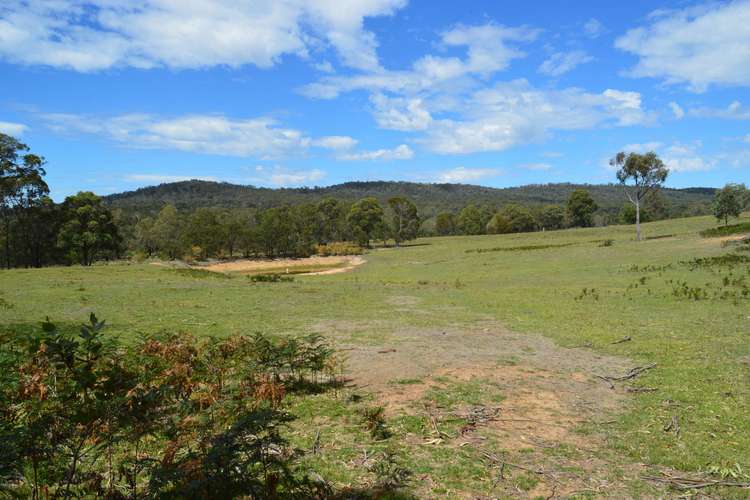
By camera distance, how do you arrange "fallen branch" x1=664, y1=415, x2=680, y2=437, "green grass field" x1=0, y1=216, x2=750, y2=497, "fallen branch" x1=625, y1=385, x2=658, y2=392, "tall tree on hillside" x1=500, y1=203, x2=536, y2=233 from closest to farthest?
"green grass field" x1=0, y1=216, x2=750, y2=497, "fallen branch" x1=664, y1=415, x2=680, y2=437, "fallen branch" x1=625, y1=385, x2=658, y2=392, "tall tree on hillside" x1=500, y1=203, x2=536, y2=233

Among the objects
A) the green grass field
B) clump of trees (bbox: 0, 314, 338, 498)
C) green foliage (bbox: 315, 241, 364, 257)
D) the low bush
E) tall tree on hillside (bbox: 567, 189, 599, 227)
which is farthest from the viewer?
tall tree on hillside (bbox: 567, 189, 599, 227)

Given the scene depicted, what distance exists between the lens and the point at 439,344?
45.9ft

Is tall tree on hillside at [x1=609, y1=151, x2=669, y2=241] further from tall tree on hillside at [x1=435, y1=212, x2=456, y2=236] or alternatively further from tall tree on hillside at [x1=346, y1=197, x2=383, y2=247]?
tall tree on hillside at [x1=435, y1=212, x2=456, y2=236]

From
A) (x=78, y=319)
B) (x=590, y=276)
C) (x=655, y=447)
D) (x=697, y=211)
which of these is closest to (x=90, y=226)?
(x=78, y=319)

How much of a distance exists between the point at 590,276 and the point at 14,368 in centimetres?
3361

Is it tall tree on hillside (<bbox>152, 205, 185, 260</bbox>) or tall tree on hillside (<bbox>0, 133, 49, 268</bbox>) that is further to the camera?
tall tree on hillside (<bbox>152, 205, 185, 260</bbox>)

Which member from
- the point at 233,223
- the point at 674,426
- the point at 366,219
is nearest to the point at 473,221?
the point at 366,219

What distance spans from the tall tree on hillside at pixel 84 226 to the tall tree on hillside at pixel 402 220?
5708 centimetres

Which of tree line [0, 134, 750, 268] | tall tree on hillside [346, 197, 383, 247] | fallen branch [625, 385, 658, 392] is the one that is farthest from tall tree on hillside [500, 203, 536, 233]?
fallen branch [625, 385, 658, 392]

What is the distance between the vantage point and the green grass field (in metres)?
6.54

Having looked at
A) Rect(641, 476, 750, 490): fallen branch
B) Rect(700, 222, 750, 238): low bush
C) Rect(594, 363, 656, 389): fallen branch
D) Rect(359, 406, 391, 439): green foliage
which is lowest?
Rect(594, 363, 656, 389): fallen branch

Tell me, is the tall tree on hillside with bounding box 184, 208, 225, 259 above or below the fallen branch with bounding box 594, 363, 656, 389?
above

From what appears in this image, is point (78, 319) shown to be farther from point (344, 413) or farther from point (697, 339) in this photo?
point (697, 339)

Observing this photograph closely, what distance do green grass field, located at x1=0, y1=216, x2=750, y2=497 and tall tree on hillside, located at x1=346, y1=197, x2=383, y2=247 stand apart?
7398 centimetres
